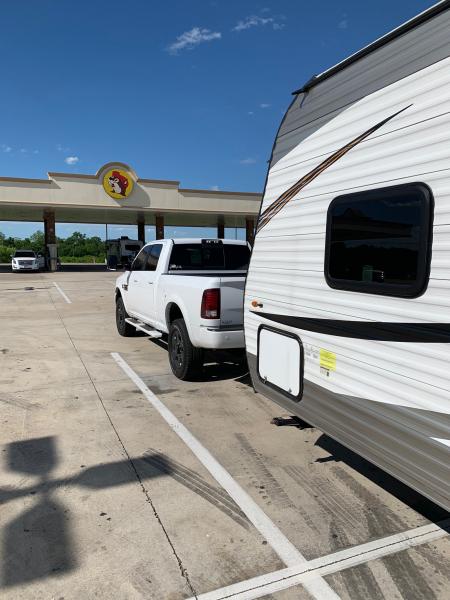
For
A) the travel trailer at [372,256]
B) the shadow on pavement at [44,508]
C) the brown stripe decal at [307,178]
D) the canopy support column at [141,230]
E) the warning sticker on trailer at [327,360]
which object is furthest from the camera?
the canopy support column at [141,230]

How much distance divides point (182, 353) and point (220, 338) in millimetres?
849

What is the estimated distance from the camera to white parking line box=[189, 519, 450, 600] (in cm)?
248

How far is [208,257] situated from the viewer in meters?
7.50

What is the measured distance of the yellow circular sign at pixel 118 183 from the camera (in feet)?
104

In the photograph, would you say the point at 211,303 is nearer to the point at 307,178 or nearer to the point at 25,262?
the point at 307,178

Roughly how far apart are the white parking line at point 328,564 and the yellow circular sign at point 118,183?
31341 mm

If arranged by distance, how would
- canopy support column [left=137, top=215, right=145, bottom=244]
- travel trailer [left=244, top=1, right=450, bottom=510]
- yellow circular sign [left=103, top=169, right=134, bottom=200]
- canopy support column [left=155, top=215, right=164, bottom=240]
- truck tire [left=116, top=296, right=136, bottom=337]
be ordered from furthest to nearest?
canopy support column [left=137, top=215, right=145, bottom=244]
canopy support column [left=155, top=215, right=164, bottom=240]
yellow circular sign [left=103, top=169, right=134, bottom=200]
truck tire [left=116, top=296, right=136, bottom=337]
travel trailer [left=244, top=1, right=450, bottom=510]

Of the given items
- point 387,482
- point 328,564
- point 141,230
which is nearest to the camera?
point 328,564

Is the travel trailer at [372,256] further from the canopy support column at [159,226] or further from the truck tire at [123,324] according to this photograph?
the canopy support column at [159,226]

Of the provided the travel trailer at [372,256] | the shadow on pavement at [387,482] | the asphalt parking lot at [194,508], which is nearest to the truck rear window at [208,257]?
the asphalt parking lot at [194,508]

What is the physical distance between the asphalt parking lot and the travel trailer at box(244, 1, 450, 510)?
0.54 metres

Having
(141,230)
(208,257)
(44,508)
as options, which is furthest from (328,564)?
(141,230)

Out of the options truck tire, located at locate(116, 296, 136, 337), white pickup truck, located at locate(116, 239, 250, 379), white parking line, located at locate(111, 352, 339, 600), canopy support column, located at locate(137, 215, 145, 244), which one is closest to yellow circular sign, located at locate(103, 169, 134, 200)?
canopy support column, located at locate(137, 215, 145, 244)

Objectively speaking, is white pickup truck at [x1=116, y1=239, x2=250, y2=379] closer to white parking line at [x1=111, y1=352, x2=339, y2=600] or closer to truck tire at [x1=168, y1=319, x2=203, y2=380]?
truck tire at [x1=168, y1=319, x2=203, y2=380]
